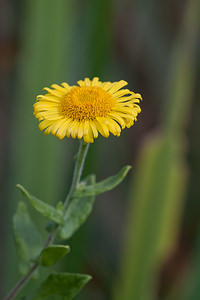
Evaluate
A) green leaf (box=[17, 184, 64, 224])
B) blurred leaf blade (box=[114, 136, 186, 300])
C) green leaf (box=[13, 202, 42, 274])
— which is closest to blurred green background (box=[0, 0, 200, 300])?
blurred leaf blade (box=[114, 136, 186, 300])

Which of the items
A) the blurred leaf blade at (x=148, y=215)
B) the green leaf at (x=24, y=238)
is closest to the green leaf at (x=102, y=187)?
the green leaf at (x=24, y=238)

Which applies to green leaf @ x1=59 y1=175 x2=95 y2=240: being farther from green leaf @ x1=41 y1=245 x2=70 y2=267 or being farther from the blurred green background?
the blurred green background

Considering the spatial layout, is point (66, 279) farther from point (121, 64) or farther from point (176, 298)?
point (121, 64)

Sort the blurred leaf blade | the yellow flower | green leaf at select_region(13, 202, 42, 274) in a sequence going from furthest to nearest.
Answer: the blurred leaf blade → green leaf at select_region(13, 202, 42, 274) → the yellow flower

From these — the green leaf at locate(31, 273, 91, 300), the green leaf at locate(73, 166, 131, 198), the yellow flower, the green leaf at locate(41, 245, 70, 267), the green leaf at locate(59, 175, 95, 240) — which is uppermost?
the yellow flower

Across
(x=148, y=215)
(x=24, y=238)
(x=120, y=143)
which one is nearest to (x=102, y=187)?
(x=24, y=238)

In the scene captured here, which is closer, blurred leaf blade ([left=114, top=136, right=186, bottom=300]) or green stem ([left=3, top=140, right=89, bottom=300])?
green stem ([left=3, top=140, right=89, bottom=300])

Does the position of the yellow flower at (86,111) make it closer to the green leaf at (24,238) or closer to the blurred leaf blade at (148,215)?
the green leaf at (24,238)
